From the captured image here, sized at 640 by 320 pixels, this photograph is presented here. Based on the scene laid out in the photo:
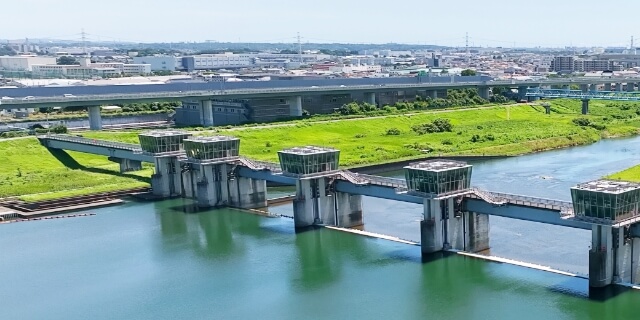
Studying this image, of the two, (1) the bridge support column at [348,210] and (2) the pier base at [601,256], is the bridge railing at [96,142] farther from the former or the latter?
(2) the pier base at [601,256]

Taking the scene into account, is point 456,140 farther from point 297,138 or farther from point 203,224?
point 203,224

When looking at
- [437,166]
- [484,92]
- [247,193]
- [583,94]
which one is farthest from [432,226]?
[484,92]

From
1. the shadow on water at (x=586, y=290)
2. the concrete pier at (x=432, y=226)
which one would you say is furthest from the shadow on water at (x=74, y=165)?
the shadow on water at (x=586, y=290)

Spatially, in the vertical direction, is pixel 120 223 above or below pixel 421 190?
below

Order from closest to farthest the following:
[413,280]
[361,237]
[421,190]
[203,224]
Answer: [413,280] → [421,190] → [361,237] → [203,224]

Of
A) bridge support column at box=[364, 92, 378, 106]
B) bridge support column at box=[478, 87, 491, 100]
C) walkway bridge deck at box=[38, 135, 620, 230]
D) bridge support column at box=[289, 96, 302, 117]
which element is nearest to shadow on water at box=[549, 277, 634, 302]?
walkway bridge deck at box=[38, 135, 620, 230]

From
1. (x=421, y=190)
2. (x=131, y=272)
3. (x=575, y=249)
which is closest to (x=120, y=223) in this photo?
(x=131, y=272)
